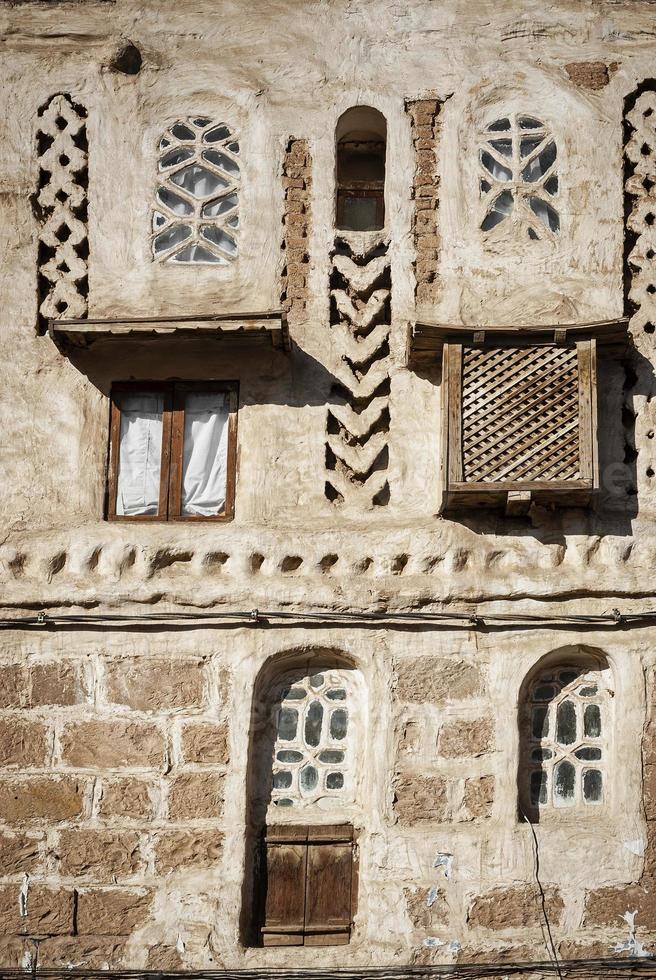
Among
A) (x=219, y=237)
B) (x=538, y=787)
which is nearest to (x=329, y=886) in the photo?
(x=538, y=787)

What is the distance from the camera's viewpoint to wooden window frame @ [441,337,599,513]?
9.90 meters

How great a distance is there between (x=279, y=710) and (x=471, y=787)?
1.40 meters

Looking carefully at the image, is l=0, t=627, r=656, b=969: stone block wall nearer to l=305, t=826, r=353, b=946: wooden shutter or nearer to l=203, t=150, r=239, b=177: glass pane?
l=305, t=826, r=353, b=946: wooden shutter

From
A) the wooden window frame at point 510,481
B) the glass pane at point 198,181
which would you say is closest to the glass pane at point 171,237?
the glass pane at point 198,181

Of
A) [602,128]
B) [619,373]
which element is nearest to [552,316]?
[619,373]

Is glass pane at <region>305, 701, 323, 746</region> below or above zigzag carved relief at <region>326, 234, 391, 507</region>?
below

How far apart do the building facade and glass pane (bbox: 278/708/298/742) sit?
0.14 feet

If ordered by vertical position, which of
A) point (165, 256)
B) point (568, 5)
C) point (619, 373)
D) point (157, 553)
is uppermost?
point (568, 5)

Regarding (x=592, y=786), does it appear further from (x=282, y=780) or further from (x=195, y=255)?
(x=195, y=255)

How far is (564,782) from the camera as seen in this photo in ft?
33.0

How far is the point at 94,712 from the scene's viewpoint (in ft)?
32.9

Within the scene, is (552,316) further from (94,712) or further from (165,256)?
(94,712)

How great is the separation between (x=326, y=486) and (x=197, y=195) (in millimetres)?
2419

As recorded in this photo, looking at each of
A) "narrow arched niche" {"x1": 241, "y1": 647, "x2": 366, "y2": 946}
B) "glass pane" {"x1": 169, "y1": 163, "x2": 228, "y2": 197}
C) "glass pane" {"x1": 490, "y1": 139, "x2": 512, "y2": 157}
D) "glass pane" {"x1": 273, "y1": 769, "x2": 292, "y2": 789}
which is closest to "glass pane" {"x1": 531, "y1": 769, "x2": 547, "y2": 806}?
"narrow arched niche" {"x1": 241, "y1": 647, "x2": 366, "y2": 946}
